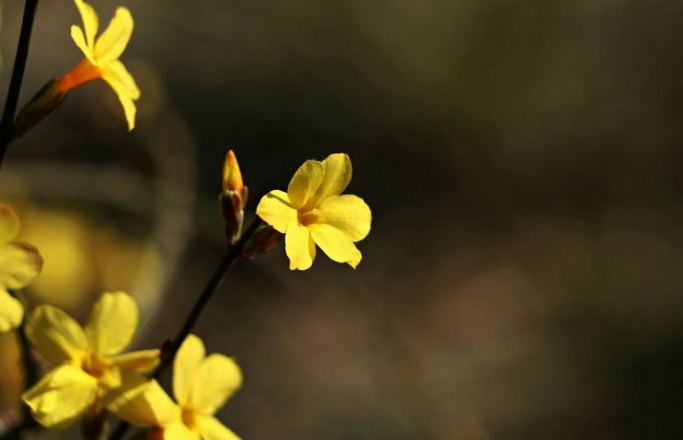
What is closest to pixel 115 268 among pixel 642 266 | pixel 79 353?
pixel 79 353

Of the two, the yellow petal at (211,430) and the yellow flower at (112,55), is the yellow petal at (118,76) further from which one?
the yellow petal at (211,430)

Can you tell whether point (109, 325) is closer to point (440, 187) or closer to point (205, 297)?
point (205, 297)

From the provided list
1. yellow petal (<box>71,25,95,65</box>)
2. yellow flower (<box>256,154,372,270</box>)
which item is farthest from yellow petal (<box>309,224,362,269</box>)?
yellow petal (<box>71,25,95,65</box>)

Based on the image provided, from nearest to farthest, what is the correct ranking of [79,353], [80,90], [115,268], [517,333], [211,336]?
[79,353] → [115,268] → [211,336] → [80,90] → [517,333]

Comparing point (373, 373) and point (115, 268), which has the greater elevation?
point (373, 373)

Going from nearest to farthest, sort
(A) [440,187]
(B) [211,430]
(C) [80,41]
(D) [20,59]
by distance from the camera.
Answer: (D) [20,59]
(C) [80,41]
(B) [211,430]
(A) [440,187]

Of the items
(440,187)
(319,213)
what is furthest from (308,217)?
(440,187)

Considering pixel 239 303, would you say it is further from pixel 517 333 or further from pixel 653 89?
pixel 653 89
